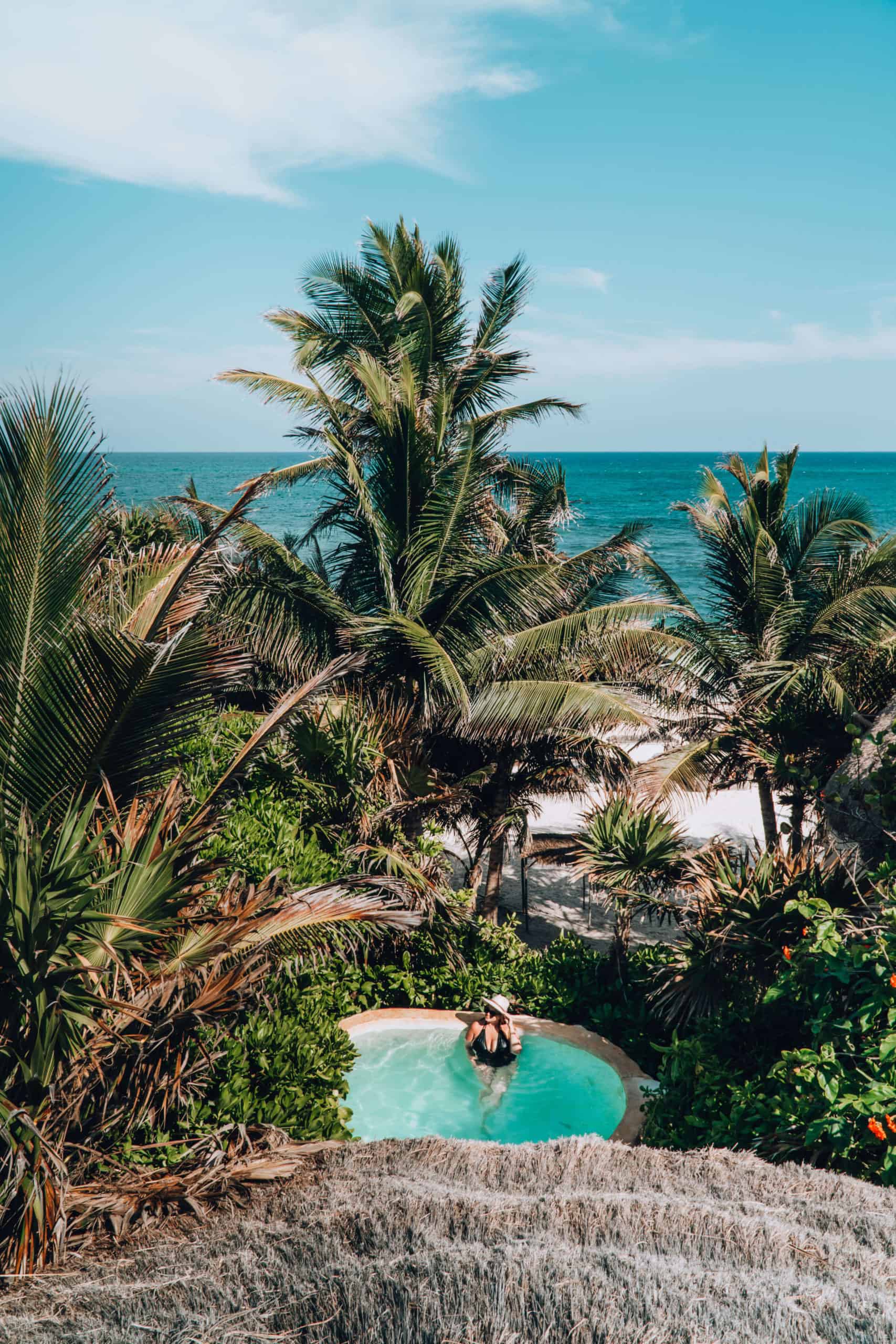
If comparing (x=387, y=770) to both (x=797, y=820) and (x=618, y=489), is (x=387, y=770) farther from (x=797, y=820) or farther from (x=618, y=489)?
(x=618, y=489)

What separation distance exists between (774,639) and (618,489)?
270ft

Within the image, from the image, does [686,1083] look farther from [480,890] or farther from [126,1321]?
[480,890]

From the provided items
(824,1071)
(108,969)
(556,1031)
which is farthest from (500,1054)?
(108,969)

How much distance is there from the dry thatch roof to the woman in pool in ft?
15.3

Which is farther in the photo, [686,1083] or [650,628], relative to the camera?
[650,628]

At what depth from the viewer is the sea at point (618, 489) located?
54.2 m

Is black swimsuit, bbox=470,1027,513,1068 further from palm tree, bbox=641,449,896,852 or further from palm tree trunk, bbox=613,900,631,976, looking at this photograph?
palm tree, bbox=641,449,896,852

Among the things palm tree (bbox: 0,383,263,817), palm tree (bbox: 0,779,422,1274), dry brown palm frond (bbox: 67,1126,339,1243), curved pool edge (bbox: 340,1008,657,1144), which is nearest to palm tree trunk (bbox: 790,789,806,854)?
curved pool edge (bbox: 340,1008,657,1144)

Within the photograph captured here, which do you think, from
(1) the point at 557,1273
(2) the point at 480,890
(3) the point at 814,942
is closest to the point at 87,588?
(1) the point at 557,1273

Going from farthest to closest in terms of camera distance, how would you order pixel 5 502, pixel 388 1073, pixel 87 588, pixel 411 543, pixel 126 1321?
1. pixel 411 543
2. pixel 388 1073
3. pixel 87 588
4. pixel 5 502
5. pixel 126 1321

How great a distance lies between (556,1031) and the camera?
922cm

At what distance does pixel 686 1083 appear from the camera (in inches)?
271

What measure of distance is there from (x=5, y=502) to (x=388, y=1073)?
21.6ft

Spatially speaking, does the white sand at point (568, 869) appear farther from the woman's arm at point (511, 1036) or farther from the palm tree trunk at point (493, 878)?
the woman's arm at point (511, 1036)
